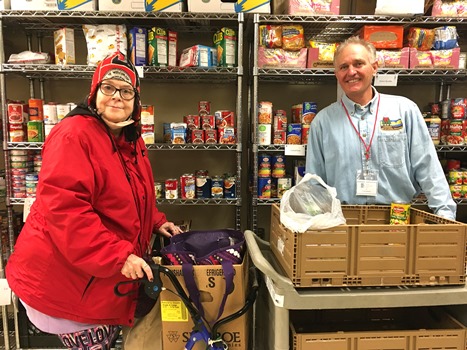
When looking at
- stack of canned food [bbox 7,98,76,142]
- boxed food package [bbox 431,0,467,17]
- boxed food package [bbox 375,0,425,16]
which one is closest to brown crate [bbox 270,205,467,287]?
boxed food package [bbox 375,0,425,16]

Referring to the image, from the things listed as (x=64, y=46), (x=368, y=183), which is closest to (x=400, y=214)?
(x=368, y=183)

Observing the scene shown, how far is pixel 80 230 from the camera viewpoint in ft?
4.33

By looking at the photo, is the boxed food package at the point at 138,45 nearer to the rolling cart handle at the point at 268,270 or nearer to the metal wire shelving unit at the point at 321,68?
the metal wire shelving unit at the point at 321,68

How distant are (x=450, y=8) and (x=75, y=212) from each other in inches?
110

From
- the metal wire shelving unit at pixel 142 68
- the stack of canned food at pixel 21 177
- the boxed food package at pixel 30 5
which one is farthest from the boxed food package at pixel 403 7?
the stack of canned food at pixel 21 177

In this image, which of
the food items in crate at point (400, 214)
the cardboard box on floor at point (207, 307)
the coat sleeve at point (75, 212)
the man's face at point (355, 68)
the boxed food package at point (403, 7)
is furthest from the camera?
the boxed food package at point (403, 7)

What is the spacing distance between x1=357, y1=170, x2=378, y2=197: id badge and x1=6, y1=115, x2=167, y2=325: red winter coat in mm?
1192

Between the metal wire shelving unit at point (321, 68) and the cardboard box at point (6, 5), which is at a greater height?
the cardboard box at point (6, 5)

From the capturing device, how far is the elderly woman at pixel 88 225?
133 centimetres

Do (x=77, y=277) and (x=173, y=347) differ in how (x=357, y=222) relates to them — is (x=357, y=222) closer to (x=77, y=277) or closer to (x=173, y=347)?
(x=173, y=347)

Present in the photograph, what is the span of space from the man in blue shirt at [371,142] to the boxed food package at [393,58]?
620 millimetres

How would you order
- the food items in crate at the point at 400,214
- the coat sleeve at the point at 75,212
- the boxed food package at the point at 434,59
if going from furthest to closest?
the boxed food package at the point at 434,59
the food items in crate at the point at 400,214
the coat sleeve at the point at 75,212

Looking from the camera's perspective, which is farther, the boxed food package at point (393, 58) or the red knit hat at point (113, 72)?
the boxed food package at point (393, 58)

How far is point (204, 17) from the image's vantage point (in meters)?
2.50
